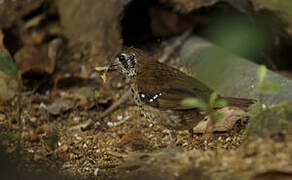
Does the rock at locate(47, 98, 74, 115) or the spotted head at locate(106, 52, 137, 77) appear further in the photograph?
the rock at locate(47, 98, 74, 115)

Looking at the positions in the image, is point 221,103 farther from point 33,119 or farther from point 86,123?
point 33,119

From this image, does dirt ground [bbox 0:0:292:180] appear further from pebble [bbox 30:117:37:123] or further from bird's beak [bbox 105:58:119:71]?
bird's beak [bbox 105:58:119:71]

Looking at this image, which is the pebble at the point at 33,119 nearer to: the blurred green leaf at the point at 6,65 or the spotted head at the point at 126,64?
the blurred green leaf at the point at 6,65

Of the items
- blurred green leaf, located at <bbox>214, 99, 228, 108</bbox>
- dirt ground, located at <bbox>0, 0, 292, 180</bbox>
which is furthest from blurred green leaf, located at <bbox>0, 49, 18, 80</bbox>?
blurred green leaf, located at <bbox>214, 99, 228, 108</bbox>

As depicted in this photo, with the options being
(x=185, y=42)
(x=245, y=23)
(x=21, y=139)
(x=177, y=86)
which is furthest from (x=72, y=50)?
(x=177, y=86)

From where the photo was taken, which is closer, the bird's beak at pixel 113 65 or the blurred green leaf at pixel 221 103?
the blurred green leaf at pixel 221 103

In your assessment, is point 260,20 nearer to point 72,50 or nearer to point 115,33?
point 115,33

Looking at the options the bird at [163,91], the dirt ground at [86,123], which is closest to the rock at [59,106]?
the dirt ground at [86,123]
